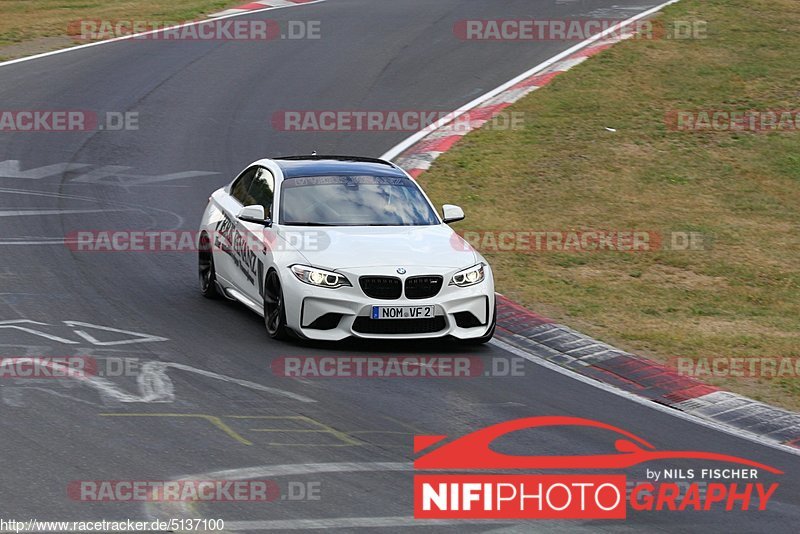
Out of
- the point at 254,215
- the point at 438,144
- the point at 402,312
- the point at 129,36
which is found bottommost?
the point at 402,312

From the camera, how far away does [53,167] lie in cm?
1930

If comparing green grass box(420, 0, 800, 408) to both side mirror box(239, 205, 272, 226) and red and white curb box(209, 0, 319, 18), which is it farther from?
red and white curb box(209, 0, 319, 18)

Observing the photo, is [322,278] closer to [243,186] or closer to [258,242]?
[258,242]

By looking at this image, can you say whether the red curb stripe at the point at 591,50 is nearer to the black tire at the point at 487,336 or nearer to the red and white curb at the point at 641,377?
the red and white curb at the point at 641,377

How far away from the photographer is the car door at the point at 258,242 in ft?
39.8

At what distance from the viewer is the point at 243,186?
13734mm

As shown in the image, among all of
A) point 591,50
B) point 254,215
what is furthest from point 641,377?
point 591,50

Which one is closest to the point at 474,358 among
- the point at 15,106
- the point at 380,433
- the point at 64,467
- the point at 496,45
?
the point at 380,433

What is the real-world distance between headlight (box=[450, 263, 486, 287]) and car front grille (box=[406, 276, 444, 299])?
151 mm

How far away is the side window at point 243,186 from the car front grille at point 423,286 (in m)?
2.60

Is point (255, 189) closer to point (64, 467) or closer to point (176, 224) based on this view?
point (176, 224)

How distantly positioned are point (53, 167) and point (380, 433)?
11.7 m

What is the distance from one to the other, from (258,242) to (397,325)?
1.76 meters

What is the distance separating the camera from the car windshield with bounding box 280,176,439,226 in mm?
12461
